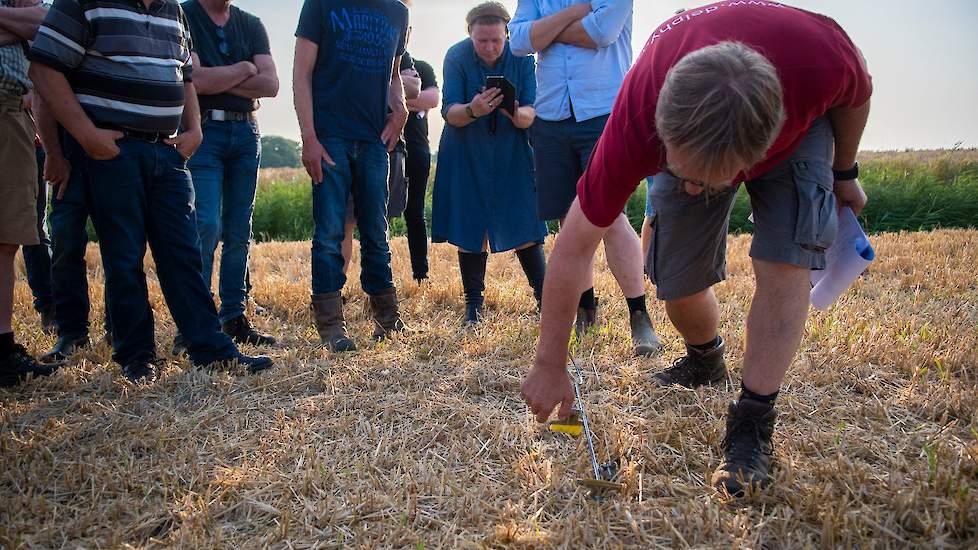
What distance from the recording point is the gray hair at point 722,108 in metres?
1.55

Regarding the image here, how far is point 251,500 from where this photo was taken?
2.20 metres

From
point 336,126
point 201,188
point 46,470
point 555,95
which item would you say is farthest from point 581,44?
point 46,470

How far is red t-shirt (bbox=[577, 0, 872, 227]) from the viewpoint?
6.17ft

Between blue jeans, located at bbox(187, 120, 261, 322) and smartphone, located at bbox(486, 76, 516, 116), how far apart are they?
1451 millimetres

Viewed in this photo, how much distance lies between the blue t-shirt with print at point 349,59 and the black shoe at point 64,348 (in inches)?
69.2

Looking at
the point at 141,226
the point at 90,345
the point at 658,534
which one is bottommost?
the point at 90,345

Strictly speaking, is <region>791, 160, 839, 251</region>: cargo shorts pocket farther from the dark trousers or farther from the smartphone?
the dark trousers

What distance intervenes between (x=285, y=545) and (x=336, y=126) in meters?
2.44

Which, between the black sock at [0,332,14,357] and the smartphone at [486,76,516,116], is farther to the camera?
the smartphone at [486,76,516,116]

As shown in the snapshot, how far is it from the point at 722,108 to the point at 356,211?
9.28 feet

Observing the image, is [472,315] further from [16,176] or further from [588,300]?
[16,176]

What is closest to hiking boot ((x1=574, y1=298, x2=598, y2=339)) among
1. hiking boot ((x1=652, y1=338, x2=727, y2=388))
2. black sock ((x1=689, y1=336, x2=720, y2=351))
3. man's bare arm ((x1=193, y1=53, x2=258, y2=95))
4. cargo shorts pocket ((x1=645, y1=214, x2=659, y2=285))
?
hiking boot ((x1=652, y1=338, x2=727, y2=388))

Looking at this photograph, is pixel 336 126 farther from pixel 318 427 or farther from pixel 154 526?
pixel 154 526

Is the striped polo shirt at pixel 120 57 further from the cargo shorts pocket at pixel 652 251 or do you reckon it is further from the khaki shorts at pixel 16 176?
the cargo shorts pocket at pixel 652 251
